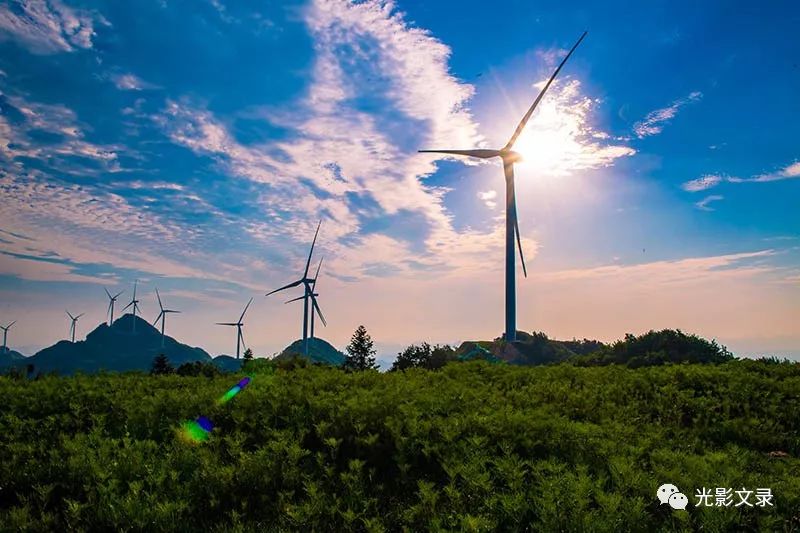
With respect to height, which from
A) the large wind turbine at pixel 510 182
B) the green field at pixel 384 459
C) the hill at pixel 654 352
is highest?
the large wind turbine at pixel 510 182

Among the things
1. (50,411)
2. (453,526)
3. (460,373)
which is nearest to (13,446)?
(50,411)

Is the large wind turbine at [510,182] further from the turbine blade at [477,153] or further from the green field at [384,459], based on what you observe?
the green field at [384,459]

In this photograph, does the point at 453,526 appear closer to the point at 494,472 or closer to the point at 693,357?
the point at 494,472

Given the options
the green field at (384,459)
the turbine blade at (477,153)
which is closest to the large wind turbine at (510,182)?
the turbine blade at (477,153)

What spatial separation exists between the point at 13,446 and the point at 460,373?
11484 mm

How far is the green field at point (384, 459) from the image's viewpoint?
7578 mm

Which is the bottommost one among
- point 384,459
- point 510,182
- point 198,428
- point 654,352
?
point 384,459

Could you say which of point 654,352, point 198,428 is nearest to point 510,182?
point 654,352

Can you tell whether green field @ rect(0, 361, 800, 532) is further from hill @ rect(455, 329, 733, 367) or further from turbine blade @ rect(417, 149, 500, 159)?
turbine blade @ rect(417, 149, 500, 159)

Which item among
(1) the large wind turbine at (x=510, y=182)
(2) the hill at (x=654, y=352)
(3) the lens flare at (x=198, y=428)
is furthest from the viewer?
(1) the large wind turbine at (x=510, y=182)

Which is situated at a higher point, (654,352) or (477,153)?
(477,153)

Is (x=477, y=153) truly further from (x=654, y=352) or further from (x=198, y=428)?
(x=198, y=428)

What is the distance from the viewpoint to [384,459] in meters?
9.69

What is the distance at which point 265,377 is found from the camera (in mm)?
15727
